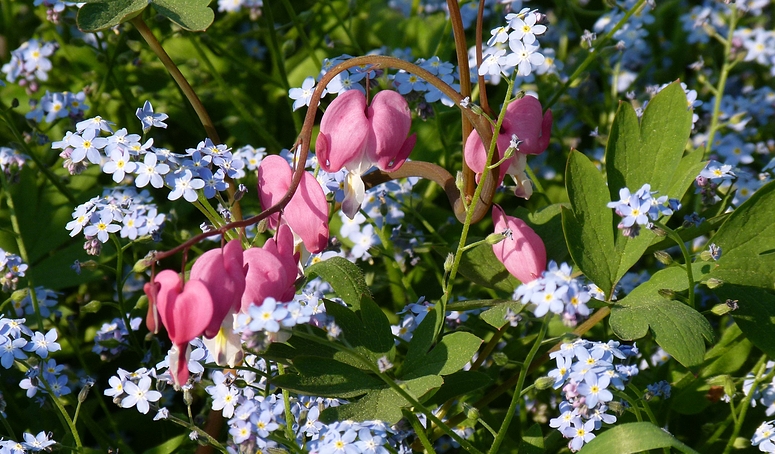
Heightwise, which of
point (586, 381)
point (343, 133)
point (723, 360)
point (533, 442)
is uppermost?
point (343, 133)

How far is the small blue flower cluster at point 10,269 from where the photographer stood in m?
1.72

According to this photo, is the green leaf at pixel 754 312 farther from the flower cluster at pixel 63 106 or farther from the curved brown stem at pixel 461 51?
the flower cluster at pixel 63 106

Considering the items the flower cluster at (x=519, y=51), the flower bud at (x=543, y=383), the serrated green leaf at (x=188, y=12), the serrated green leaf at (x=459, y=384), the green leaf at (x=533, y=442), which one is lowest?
the green leaf at (x=533, y=442)

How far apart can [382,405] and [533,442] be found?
0.30m

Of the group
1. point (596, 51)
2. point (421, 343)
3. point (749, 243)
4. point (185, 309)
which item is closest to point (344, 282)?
point (421, 343)

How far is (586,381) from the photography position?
1.31 m

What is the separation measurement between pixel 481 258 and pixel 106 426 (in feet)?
3.27

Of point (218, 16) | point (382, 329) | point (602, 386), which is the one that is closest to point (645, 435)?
point (602, 386)

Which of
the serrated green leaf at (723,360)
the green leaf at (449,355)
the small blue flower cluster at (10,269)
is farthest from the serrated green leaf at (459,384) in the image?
the small blue flower cluster at (10,269)

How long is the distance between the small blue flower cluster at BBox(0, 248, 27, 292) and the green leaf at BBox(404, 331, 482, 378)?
3.01ft

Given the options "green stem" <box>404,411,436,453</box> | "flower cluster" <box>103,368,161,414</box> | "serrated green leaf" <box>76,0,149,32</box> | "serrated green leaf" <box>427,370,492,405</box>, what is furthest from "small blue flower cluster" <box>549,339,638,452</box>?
"serrated green leaf" <box>76,0,149,32</box>

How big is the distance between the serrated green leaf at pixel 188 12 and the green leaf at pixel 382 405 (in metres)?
0.72

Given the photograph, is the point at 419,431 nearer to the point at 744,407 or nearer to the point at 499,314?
the point at 499,314

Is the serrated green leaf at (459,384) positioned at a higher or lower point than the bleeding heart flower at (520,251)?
lower
